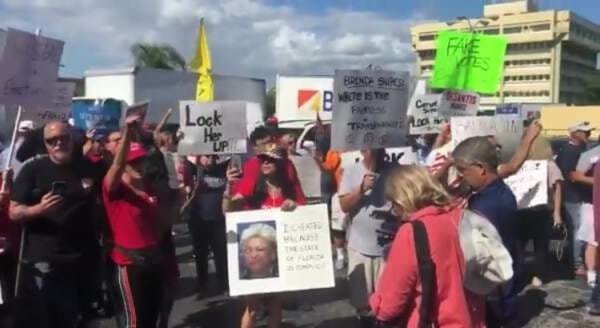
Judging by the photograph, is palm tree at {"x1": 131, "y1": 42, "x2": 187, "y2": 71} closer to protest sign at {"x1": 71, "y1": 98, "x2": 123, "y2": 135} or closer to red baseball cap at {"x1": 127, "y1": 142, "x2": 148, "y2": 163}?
protest sign at {"x1": 71, "y1": 98, "x2": 123, "y2": 135}

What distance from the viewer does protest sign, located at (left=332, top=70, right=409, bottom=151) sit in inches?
240

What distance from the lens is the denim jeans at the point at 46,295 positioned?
4910mm

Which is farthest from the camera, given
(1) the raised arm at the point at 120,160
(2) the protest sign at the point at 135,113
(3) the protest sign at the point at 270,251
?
(3) the protest sign at the point at 270,251

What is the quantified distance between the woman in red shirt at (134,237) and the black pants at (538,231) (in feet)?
15.6

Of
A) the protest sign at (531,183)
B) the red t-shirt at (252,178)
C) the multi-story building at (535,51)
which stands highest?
the multi-story building at (535,51)

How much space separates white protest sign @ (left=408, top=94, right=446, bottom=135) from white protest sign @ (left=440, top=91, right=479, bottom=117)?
0.28 feet

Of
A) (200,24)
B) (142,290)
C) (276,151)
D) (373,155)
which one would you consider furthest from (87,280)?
(200,24)

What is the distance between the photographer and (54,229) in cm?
489

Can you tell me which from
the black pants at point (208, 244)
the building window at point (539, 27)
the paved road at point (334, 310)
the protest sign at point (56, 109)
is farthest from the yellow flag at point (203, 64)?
the building window at point (539, 27)

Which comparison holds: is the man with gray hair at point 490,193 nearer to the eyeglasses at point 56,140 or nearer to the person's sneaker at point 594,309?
the eyeglasses at point 56,140

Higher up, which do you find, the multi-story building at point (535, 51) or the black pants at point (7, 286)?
the multi-story building at point (535, 51)

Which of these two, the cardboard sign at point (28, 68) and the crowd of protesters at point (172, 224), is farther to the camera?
the cardboard sign at point (28, 68)

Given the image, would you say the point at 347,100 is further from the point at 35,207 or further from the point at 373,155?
the point at 35,207

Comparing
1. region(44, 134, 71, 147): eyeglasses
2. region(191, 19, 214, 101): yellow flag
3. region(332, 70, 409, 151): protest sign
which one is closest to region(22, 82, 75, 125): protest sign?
region(44, 134, 71, 147): eyeglasses
